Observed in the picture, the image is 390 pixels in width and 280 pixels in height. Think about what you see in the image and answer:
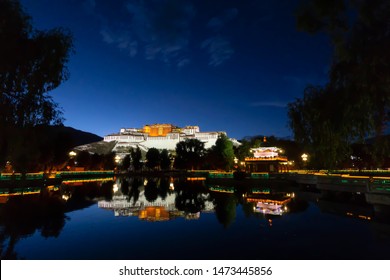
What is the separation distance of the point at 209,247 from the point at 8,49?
11499 millimetres

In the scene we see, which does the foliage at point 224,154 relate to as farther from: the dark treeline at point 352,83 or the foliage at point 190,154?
the dark treeline at point 352,83

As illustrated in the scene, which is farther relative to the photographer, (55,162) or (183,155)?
(183,155)

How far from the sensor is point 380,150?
10.8 metres

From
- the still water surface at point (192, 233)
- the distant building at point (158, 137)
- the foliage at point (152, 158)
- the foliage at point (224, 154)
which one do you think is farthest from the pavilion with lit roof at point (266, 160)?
the distant building at point (158, 137)

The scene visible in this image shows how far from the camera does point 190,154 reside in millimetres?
87875

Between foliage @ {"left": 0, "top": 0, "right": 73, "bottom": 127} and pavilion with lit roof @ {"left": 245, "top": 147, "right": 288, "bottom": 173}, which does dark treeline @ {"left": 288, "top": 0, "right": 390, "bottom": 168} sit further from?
pavilion with lit roof @ {"left": 245, "top": 147, "right": 288, "bottom": 173}

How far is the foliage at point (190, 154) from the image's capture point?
289 feet

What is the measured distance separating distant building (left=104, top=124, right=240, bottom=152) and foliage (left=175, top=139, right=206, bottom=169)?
63.1m

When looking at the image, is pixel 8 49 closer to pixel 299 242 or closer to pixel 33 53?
pixel 33 53

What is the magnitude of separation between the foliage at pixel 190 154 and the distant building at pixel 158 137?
63.1 meters

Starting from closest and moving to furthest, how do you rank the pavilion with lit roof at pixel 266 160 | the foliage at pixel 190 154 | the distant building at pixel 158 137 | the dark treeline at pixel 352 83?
the dark treeline at pixel 352 83 → the pavilion with lit roof at pixel 266 160 → the foliage at pixel 190 154 → the distant building at pixel 158 137

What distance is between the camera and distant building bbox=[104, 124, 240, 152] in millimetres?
160375

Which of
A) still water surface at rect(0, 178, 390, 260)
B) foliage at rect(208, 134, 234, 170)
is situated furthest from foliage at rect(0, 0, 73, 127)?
foliage at rect(208, 134, 234, 170)

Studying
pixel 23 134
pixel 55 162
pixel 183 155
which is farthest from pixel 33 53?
pixel 183 155
